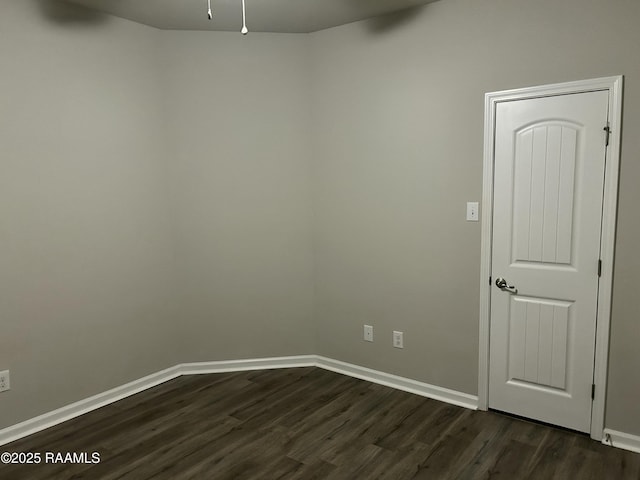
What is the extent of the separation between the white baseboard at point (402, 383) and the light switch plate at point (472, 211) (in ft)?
3.87

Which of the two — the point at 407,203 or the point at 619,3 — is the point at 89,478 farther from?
the point at 619,3

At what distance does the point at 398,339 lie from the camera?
350 cm

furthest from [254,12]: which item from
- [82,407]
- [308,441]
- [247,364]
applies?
[82,407]

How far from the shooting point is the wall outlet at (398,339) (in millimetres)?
3486

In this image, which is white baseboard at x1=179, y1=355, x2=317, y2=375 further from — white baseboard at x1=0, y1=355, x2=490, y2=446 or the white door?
the white door

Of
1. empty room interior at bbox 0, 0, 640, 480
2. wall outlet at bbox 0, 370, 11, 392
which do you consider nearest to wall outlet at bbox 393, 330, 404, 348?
empty room interior at bbox 0, 0, 640, 480

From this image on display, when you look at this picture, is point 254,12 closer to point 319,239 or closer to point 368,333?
point 319,239

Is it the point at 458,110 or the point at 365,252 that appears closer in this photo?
the point at 458,110

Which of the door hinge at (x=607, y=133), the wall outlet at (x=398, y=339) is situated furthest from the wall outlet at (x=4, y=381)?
the door hinge at (x=607, y=133)

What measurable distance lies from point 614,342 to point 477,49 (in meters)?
1.90

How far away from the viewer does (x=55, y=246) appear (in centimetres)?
300

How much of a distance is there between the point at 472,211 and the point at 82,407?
9.44 ft

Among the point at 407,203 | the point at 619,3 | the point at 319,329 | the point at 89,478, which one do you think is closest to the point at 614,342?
the point at 407,203

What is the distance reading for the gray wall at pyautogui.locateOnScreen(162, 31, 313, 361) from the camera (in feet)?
11.9
